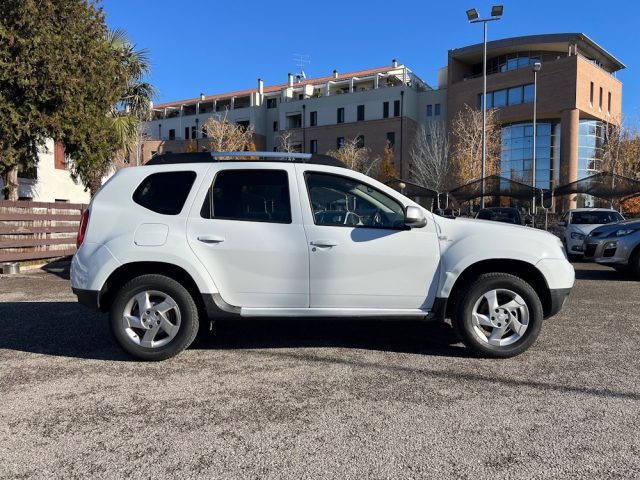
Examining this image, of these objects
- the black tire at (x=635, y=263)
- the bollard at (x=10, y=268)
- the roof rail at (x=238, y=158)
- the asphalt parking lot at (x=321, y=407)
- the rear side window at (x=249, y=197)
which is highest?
the roof rail at (x=238, y=158)

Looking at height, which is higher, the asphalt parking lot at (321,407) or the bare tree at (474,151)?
the bare tree at (474,151)

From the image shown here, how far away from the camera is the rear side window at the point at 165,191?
4.72 metres

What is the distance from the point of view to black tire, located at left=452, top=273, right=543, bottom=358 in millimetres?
4645

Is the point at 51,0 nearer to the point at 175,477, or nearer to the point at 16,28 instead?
the point at 16,28

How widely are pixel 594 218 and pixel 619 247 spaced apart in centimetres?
558

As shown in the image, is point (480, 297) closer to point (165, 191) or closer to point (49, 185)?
point (165, 191)

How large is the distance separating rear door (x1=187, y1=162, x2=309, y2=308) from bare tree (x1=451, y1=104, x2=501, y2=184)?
34304 millimetres

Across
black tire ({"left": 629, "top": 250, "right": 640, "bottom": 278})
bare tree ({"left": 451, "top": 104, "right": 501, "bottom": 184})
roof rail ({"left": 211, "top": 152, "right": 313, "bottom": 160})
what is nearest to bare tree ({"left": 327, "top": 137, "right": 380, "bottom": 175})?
bare tree ({"left": 451, "top": 104, "right": 501, "bottom": 184})

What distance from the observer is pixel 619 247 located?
10.2 metres

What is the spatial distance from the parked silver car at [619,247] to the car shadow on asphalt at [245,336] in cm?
603

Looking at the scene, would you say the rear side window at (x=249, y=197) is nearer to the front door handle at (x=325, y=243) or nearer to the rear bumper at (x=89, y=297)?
the front door handle at (x=325, y=243)

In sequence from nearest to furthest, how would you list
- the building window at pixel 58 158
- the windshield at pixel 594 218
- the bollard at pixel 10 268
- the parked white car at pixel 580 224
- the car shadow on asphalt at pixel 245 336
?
the car shadow on asphalt at pixel 245 336 → the bollard at pixel 10 268 → the parked white car at pixel 580 224 → the windshield at pixel 594 218 → the building window at pixel 58 158

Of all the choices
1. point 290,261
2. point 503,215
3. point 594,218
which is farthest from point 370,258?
point 503,215

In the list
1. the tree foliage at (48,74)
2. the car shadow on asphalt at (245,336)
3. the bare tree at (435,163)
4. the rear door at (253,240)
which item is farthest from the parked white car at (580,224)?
the bare tree at (435,163)
